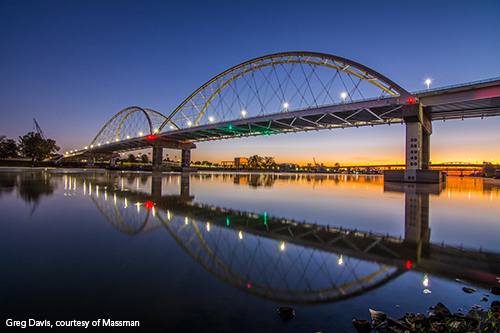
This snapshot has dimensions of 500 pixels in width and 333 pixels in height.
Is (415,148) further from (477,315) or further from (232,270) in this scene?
(232,270)

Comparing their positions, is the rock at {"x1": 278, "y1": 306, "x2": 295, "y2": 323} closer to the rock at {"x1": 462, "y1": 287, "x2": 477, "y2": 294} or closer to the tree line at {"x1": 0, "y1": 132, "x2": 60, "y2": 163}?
the rock at {"x1": 462, "y1": 287, "x2": 477, "y2": 294}

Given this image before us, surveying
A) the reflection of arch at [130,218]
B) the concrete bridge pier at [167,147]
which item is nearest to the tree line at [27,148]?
the concrete bridge pier at [167,147]

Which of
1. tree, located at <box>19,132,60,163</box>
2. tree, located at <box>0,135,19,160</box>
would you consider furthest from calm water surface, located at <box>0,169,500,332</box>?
tree, located at <box>0,135,19,160</box>

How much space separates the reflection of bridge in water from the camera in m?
3.46

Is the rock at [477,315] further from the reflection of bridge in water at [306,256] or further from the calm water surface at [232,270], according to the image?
the reflection of bridge in water at [306,256]

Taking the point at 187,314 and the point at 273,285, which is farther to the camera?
the point at 273,285

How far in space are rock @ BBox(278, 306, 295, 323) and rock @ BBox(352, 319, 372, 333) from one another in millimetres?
683

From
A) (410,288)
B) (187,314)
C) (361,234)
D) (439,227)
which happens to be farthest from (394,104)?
(187,314)

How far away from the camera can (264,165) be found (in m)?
→ 179

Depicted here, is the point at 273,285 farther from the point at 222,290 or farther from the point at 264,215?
the point at 264,215

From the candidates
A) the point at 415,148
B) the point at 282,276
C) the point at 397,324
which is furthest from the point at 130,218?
the point at 415,148

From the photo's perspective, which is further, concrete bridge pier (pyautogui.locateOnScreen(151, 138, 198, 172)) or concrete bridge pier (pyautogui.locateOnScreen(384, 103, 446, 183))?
concrete bridge pier (pyautogui.locateOnScreen(151, 138, 198, 172))

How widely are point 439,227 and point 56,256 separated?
9.99 m

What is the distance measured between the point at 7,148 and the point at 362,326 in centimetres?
14954
